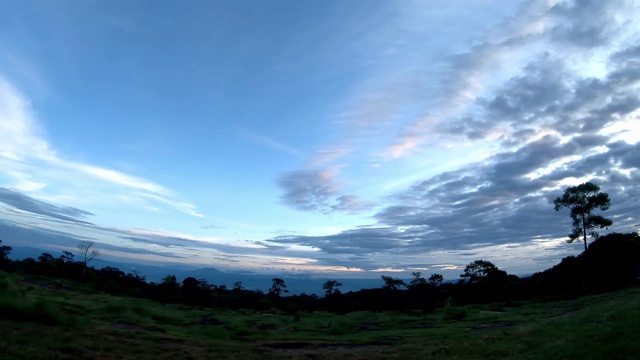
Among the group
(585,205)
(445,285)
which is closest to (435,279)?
(445,285)

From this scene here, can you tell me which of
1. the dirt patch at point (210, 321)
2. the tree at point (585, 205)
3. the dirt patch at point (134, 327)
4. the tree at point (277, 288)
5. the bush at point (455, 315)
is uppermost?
the tree at point (585, 205)

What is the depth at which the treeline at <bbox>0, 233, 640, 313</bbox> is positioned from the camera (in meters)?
56.7

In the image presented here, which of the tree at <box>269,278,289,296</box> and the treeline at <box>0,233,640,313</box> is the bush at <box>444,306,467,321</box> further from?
the tree at <box>269,278,289,296</box>

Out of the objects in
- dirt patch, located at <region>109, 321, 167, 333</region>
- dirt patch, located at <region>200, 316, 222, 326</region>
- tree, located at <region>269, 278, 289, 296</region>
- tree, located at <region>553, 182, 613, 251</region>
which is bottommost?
dirt patch, located at <region>200, 316, 222, 326</region>

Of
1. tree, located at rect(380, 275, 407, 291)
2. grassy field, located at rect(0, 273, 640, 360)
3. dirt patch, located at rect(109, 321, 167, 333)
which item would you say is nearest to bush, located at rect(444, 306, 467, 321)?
grassy field, located at rect(0, 273, 640, 360)

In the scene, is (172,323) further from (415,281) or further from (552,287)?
Result: (415,281)

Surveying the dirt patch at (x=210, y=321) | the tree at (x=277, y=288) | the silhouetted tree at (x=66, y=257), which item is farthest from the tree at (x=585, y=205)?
the silhouetted tree at (x=66, y=257)

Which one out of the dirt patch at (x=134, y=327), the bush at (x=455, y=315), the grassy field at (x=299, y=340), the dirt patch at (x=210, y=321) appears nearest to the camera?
the grassy field at (x=299, y=340)

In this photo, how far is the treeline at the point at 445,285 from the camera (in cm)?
5672

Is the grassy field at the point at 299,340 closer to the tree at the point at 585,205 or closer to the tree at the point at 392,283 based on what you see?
the tree at the point at 585,205

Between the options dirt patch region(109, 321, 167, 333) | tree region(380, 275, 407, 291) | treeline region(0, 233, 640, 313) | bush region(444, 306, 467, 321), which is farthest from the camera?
tree region(380, 275, 407, 291)

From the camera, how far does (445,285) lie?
339ft

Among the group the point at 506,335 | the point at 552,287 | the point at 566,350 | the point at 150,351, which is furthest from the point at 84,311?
the point at 552,287

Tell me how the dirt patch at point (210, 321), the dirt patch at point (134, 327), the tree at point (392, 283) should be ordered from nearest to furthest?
the dirt patch at point (134, 327) < the dirt patch at point (210, 321) < the tree at point (392, 283)
